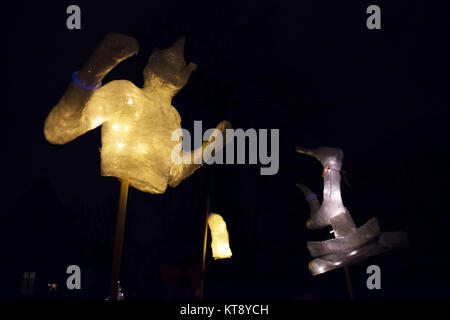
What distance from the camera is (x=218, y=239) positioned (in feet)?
16.9

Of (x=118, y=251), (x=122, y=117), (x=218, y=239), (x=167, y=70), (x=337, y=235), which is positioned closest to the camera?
(x=118, y=251)

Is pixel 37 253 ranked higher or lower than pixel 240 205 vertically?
lower

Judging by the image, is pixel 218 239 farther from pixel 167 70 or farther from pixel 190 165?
pixel 167 70

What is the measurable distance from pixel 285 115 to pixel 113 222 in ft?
28.7

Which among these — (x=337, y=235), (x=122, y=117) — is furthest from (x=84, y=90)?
(x=337, y=235)

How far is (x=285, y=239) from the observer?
8992 millimetres

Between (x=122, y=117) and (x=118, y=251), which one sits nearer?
(x=118, y=251)

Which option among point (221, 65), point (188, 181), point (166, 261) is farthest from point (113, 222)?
point (221, 65)

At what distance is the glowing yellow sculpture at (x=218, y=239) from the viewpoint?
508 centimetres

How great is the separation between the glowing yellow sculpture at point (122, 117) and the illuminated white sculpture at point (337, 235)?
2650mm

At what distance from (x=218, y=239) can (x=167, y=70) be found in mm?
3229

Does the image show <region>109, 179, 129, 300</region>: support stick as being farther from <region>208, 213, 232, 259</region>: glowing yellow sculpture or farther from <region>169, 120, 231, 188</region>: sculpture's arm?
<region>208, 213, 232, 259</region>: glowing yellow sculpture

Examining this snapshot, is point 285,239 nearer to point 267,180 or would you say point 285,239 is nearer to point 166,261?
point 267,180

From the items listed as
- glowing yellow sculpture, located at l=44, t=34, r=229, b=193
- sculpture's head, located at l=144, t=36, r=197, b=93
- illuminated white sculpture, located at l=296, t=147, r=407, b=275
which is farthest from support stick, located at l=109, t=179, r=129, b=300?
illuminated white sculpture, located at l=296, t=147, r=407, b=275
